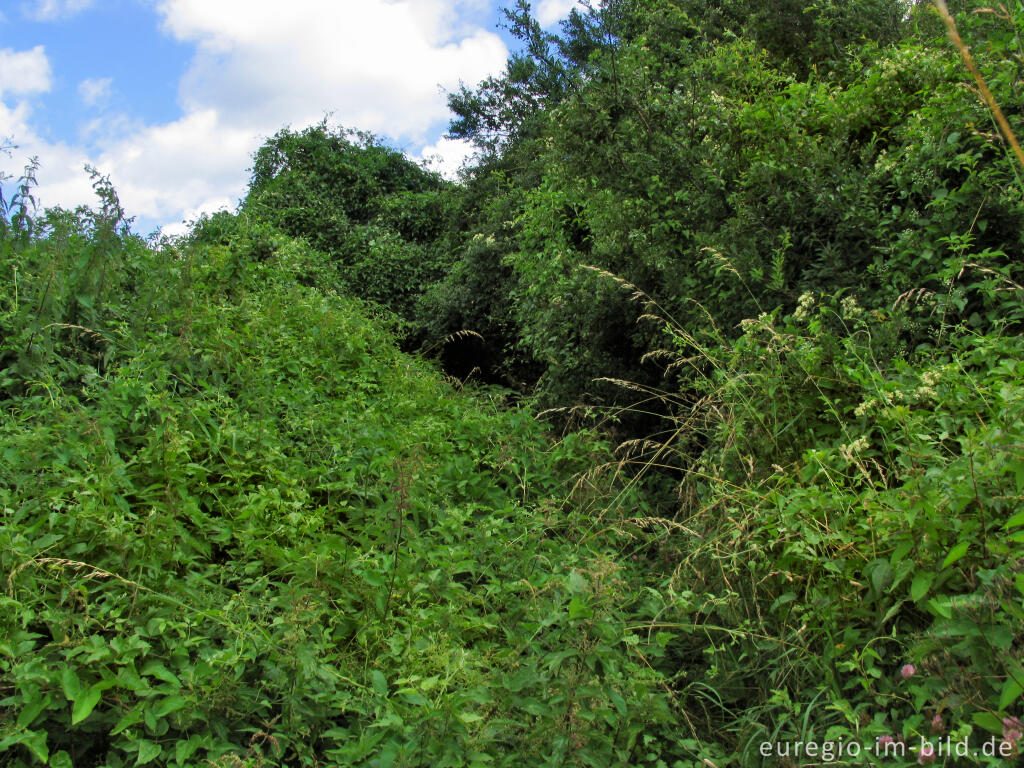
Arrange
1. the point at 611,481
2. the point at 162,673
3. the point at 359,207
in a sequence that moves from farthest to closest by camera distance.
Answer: the point at 359,207, the point at 611,481, the point at 162,673

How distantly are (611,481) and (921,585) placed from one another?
200 cm

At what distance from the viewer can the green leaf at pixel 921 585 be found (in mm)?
1966

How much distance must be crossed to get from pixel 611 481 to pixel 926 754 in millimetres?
2204

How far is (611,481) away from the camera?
3875mm

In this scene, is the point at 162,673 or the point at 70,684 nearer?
the point at 70,684

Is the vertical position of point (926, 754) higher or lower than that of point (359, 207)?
lower

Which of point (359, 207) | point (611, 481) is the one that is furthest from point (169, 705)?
point (359, 207)

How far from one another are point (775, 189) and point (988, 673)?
2.98m

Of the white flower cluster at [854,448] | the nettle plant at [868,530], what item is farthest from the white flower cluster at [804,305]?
the white flower cluster at [854,448]

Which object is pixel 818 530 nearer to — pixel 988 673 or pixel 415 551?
pixel 988 673

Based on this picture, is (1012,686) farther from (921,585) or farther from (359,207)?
(359,207)

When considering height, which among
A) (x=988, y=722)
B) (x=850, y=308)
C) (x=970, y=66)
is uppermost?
(x=970, y=66)

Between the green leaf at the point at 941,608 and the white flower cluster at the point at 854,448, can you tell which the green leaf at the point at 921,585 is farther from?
the white flower cluster at the point at 854,448

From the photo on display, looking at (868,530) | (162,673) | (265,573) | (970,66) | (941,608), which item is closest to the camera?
(970,66)
